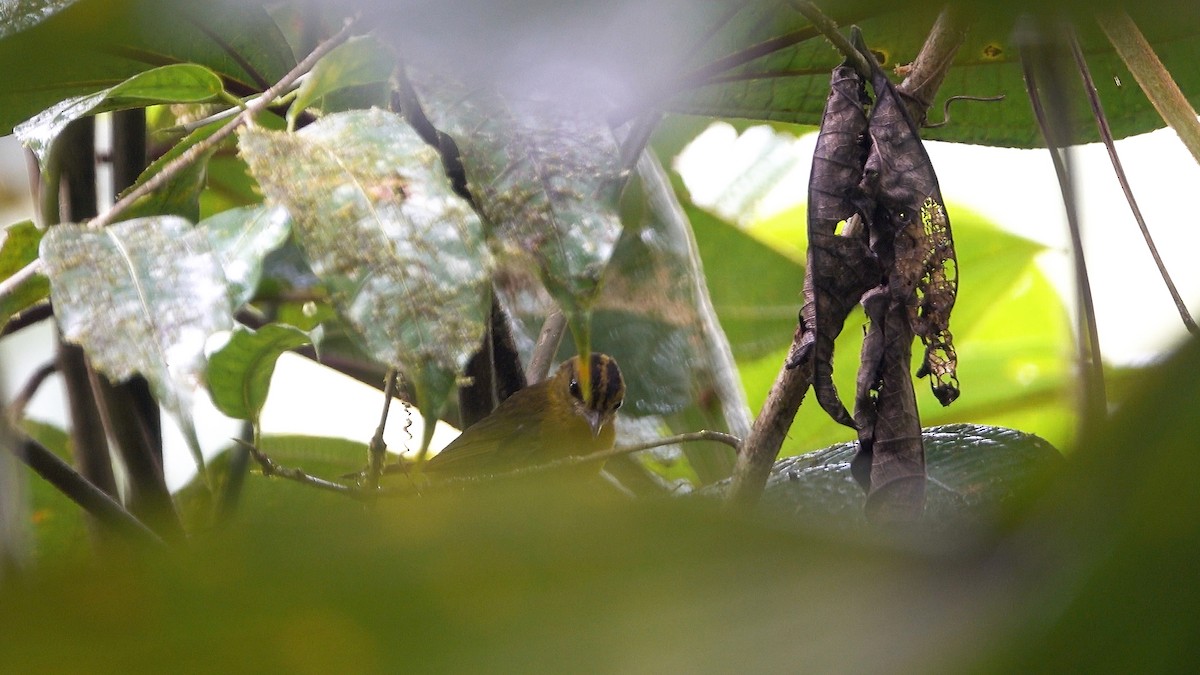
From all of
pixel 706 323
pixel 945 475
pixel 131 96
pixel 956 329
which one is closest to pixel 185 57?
pixel 131 96

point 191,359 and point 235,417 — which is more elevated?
point 191,359

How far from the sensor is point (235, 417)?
943 mm

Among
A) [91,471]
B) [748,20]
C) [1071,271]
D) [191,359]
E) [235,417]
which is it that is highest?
[748,20]

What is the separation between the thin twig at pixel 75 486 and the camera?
0.79 meters

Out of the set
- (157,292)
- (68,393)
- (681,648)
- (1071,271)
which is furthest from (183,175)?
(681,648)

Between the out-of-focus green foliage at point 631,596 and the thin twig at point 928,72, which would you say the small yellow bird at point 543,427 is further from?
the out-of-focus green foliage at point 631,596

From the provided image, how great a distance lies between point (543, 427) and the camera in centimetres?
177

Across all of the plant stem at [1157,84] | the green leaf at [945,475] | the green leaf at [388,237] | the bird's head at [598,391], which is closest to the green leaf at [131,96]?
Answer: the green leaf at [388,237]

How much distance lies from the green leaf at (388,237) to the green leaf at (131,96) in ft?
0.55

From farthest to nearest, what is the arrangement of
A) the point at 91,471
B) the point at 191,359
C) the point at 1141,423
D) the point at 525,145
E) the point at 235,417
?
1. the point at 91,471
2. the point at 235,417
3. the point at 525,145
4. the point at 191,359
5. the point at 1141,423

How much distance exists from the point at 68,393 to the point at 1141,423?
3.91 feet

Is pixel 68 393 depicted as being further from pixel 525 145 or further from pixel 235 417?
pixel 525 145

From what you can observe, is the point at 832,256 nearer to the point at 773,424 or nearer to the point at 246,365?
the point at 773,424

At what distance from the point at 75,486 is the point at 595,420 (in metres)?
1.11
